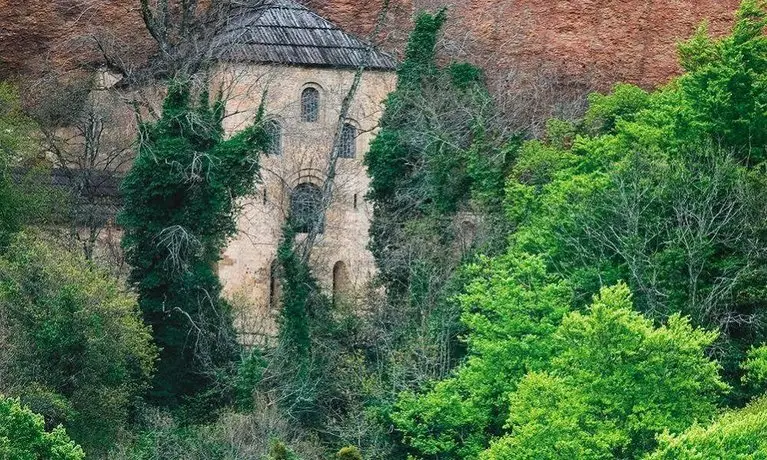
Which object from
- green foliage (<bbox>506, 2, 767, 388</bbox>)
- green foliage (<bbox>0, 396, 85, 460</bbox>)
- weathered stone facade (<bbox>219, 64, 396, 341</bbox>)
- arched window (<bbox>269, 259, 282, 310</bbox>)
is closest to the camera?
green foliage (<bbox>0, 396, 85, 460</bbox>)

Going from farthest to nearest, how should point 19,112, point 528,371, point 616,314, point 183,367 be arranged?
1. point 19,112
2. point 183,367
3. point 528,371
4. point 616,314

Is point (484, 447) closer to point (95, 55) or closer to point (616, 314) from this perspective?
point (616, 314)

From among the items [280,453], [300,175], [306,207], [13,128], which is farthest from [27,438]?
[300,175]

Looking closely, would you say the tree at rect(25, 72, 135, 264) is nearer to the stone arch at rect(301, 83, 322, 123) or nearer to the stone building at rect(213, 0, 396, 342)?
the stone building at rect(213, 0, 396, 342)

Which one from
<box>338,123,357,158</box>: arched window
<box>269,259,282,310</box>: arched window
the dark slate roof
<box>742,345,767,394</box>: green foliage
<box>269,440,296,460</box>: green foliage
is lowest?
<box>269,440,296,460</box>: green foliage

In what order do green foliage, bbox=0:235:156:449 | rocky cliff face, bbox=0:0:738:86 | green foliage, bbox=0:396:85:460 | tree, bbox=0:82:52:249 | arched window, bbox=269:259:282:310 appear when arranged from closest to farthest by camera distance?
1. green foliage, bbox=0:396:85:460
2. green foliage, bbox=0:235:156:449
3. tree, bbox=0:82:52:249
4. arched window, bbox=269:259:282:310
5. rocky cliff face, bbox=0:0:738:86

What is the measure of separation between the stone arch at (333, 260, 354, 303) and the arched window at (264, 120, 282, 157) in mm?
2840

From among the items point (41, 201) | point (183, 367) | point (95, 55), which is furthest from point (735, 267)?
point (95, 55)

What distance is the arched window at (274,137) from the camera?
180ft

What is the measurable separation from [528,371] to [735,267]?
423 cm

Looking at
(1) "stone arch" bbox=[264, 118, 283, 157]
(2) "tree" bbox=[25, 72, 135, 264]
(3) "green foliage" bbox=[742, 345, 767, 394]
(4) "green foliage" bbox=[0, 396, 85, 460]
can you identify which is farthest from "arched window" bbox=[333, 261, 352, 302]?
(4) "green foliage" bbox=[0, 396, 85, 460]

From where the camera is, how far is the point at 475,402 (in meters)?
47.8

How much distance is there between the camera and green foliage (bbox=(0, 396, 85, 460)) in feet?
135

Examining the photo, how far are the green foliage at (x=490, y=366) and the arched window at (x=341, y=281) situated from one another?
21.7 feet
